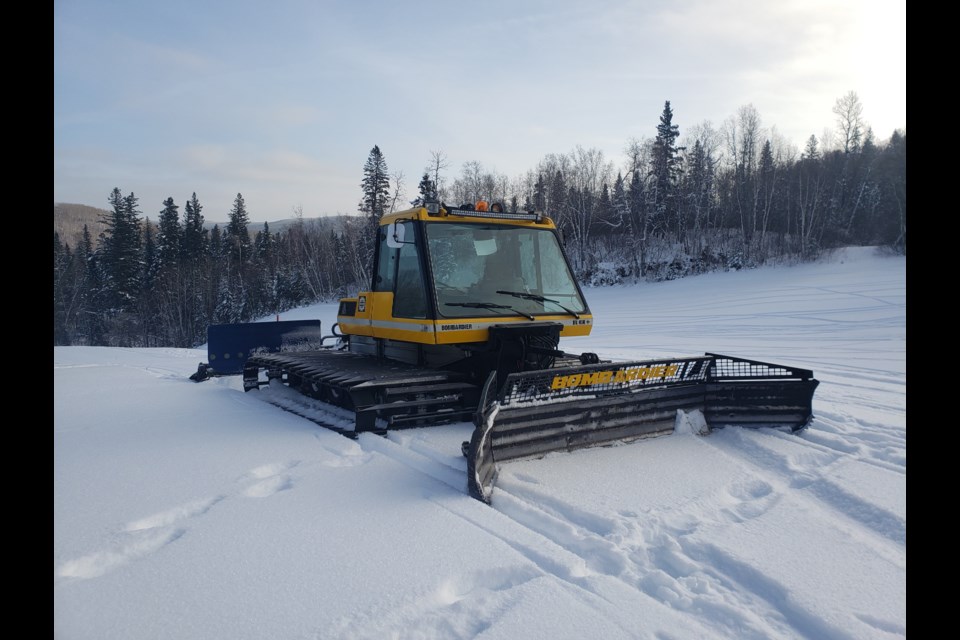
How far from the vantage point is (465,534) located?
3164 millimetres

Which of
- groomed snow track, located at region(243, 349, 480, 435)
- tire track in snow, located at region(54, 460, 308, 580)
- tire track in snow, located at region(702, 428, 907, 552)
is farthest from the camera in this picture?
groomed snow track, located at region(243, 349, 480, 435)

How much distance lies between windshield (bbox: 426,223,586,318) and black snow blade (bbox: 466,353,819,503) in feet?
3.91

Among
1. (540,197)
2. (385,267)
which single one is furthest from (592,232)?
(385,267)

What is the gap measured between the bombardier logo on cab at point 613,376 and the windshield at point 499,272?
112 cm

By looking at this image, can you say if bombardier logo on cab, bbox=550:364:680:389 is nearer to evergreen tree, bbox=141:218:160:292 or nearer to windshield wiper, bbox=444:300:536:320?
windshield wiper, bbox=444:300:536:320

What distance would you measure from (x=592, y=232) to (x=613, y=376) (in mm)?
39362

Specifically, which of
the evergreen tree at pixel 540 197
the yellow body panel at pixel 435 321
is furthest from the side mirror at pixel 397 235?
the evergreen tree at pixel 540 197

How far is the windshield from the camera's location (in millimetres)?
5598

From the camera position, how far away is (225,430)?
→ 5.66 m

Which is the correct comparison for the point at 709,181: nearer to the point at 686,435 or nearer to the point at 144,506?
the point at 686,435

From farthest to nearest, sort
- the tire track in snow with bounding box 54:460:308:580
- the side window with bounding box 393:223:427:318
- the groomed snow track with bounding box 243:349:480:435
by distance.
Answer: the side window with bounding box 393:223:427:318 → the groomed snow track with bounding box 243:349:480:435 → the tire track in snow with bounding box 54:460:308:580

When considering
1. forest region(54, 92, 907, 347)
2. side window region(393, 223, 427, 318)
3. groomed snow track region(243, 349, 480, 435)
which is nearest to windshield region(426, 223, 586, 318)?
side window region(393, 223, 427, 318)

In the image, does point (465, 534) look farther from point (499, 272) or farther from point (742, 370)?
point (742, 370)
